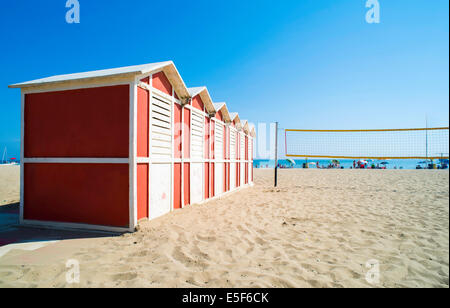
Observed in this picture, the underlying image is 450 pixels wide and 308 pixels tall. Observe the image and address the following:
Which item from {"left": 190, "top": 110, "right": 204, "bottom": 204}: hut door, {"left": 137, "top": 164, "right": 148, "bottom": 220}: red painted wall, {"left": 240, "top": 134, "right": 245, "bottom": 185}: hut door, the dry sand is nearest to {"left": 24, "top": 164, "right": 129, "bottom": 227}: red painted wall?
{"left": 137, "top": 164, "right": 148, "bottom": 220}: red painted wall

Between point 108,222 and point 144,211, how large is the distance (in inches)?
24.3

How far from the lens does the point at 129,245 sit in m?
3.44

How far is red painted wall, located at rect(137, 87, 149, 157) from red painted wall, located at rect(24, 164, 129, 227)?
1.46ft

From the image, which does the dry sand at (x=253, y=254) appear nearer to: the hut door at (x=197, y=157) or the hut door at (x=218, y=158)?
the hut door at (x=197, y=157)

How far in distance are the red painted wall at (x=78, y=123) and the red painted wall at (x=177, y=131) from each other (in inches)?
59.9

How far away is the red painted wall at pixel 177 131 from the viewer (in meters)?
5.51

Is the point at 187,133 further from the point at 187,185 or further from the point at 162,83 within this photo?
the point at 162,83

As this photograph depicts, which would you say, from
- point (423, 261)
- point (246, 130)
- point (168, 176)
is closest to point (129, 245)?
point (168, 176)

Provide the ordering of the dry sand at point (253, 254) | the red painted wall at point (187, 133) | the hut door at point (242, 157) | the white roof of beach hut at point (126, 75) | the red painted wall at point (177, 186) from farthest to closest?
the hut door at point (242, 157) → the red painted wall at point (187, 133) → the red painted wall at point (177, 186) → the white roof of beach hut at point (126, 75) → the dry sand at point (253, 254)

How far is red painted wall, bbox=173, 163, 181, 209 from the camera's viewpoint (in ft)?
18.0

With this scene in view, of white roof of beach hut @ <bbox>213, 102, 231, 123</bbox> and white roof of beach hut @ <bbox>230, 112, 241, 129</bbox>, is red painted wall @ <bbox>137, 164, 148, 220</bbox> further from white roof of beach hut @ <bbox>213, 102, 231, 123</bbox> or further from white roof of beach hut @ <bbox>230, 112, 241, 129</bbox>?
white roof of beach hut @ <bbox>230, 112, 241, 129</bbox>

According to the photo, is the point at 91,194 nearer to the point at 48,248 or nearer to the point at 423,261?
the point at 48,248

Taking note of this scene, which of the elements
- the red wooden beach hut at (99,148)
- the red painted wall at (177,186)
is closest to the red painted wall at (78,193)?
the red wooden beach hut at (99,148)
